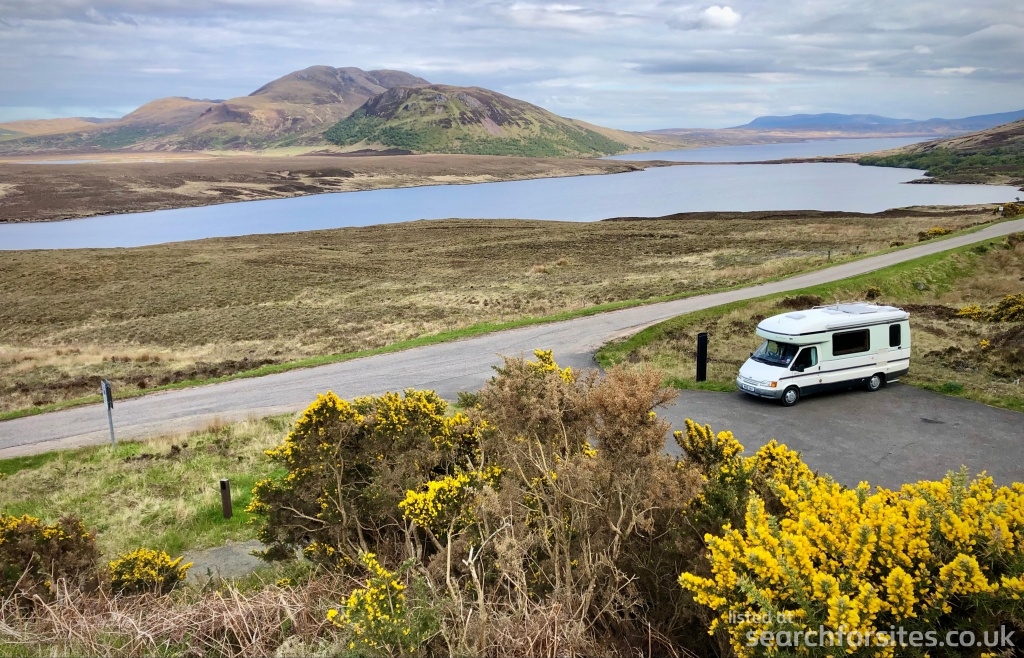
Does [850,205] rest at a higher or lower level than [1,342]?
higher

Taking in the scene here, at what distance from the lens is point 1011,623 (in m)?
3.96

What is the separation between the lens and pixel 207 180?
5856 inches

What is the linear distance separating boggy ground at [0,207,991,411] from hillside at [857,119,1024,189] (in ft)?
195

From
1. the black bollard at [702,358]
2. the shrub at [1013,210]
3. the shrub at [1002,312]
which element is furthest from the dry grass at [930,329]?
the shrub at [1013,210]

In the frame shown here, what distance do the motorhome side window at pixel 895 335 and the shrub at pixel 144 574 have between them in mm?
16174

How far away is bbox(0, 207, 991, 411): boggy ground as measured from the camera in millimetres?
27594

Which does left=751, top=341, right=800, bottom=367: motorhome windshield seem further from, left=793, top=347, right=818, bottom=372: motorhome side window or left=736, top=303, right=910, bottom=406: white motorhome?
left=793, top=347, right=818, bottom=372: motorhome side window

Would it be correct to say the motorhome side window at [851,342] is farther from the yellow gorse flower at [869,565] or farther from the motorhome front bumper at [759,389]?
the yellow gorse flower at [869,565]

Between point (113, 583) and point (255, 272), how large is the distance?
49232mm

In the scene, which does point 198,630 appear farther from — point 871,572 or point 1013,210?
point 1013,210

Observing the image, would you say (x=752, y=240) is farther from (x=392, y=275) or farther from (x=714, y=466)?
(x=714, y=466)

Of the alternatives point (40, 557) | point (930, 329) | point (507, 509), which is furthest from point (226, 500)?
point (930, 329)

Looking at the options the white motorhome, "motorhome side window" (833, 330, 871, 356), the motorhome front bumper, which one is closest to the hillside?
the white motorhome

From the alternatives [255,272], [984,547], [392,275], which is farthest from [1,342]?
[984,547]
